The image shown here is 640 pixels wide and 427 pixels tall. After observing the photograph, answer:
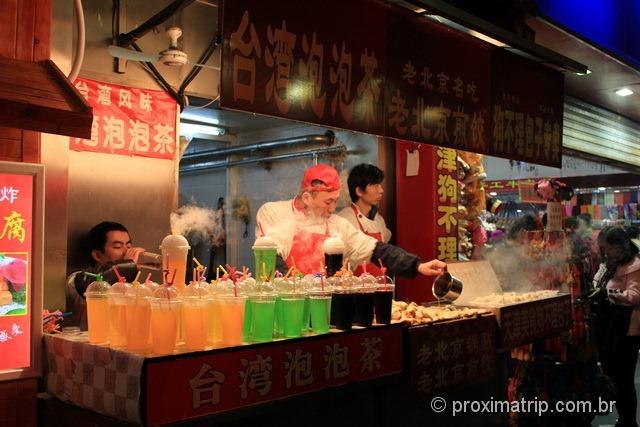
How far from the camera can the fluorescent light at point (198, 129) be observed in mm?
6820

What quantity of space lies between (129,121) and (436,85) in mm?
2361

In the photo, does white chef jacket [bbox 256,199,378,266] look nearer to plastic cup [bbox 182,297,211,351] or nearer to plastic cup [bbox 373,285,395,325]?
plastic cup [bbox 373,285,395,325]

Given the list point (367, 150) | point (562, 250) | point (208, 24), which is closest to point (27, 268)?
point (208, 24)

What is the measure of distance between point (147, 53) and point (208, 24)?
788 millimetres

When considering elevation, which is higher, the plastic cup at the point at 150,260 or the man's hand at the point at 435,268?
the plastic cup at the point at 150,260

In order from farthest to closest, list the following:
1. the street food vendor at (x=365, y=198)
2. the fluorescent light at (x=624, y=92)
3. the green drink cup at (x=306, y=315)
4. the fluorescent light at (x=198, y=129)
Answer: the fluorescent light at (x=624, y=92) → the fluorescent light at (x=198, y=129) → the street food vendor at (x=365, y=198) → the green drink cup at (x=306, y=315)

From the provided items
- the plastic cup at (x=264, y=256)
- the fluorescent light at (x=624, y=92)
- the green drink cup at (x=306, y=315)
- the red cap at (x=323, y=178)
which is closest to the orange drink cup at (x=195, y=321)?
the green drink cup at (x=306, y=315)

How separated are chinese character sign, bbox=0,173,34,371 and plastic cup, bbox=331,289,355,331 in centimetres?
153

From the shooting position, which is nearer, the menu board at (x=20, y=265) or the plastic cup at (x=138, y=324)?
the plastic cup at (x=138, y=324)

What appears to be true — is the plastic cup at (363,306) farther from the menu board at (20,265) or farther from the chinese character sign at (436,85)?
the menu board at (20,265)

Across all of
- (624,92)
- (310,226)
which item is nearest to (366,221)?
(310,226)

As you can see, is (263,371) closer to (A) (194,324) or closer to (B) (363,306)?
(A) (194,324)

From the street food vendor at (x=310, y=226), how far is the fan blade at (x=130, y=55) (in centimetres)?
142

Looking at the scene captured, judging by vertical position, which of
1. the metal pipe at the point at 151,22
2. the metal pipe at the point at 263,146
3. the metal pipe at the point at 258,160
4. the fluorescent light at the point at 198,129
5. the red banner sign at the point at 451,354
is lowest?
the red banner sign at the point at 451,354
